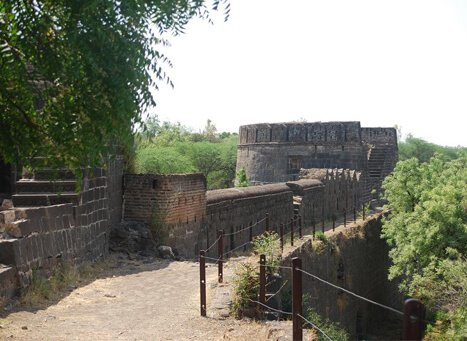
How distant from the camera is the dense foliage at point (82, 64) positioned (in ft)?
15.2

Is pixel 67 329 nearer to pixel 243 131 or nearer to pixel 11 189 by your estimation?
pixel 11 189

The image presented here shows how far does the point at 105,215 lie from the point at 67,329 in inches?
193

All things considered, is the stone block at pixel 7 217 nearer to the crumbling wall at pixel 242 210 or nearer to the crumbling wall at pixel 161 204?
the crumbling wall at pixel 161 204

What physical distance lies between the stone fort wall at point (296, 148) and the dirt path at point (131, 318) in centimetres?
2163

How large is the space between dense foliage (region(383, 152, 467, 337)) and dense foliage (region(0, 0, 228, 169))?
36.3 feet

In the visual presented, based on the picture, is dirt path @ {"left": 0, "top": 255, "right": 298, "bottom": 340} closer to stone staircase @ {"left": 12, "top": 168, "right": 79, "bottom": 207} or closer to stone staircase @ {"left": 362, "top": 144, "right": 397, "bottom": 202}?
stone staircase @ {"left": 12, "top": 168, "right": 79, "bottom": 207}

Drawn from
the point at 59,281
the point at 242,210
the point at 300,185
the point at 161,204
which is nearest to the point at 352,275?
the point at 300,185

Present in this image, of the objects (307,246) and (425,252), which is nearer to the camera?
(307,246)

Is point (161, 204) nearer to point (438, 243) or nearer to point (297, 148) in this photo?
point (438, 243)

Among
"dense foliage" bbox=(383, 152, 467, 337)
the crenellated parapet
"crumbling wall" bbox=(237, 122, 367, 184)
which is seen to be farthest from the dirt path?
the crenellated parapet

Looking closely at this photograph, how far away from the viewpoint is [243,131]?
3344cm

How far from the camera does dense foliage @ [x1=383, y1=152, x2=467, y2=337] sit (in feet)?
47.3

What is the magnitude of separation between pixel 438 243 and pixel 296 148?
1569 cm

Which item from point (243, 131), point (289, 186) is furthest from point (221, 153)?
A: point (289, 186)
